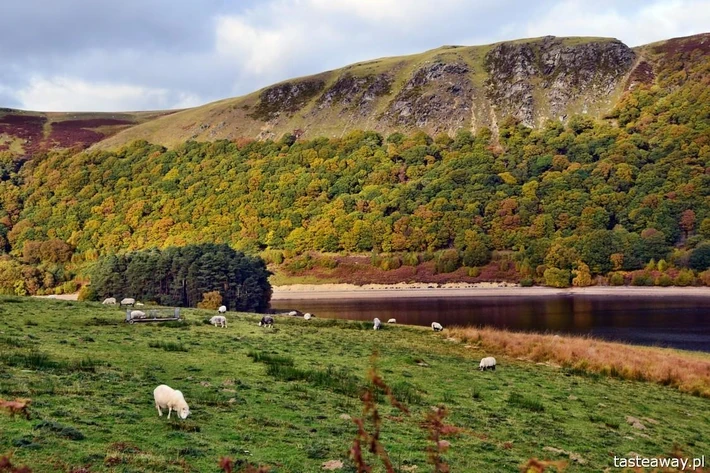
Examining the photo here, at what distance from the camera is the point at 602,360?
33031 millimetres

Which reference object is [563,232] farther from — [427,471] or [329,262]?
[427,471]

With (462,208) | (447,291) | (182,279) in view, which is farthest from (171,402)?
(462,208)

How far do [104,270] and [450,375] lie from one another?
236ft

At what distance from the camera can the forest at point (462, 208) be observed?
441ft

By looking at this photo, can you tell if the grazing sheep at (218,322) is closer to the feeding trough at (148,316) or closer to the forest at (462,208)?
the feeding trough at (148,316)

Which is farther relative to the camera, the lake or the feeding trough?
the lake

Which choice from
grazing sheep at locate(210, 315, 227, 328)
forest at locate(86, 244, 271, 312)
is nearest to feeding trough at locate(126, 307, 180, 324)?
grazing sheep at locate(210, 315, 227, 328)

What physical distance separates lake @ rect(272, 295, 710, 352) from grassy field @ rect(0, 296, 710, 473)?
3584 centimetres

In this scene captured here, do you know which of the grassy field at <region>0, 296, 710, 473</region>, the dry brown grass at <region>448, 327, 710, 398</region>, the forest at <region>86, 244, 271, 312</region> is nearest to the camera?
the grassy field at <region>0, 296, 710, 473</region>

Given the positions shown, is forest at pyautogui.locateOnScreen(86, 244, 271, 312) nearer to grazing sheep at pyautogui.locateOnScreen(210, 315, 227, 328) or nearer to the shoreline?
the shoreline

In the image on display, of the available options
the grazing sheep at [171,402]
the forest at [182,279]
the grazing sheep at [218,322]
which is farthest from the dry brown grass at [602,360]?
the forest at [182,279]

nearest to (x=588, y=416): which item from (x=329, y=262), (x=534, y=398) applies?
(x=534, y=398)

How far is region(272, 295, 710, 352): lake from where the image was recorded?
6322cm

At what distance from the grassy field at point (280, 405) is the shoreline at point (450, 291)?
92704 millimetres
